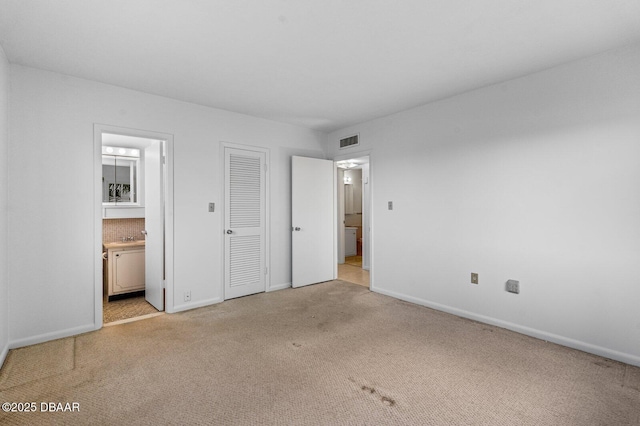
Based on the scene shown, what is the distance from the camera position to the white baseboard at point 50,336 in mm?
2727

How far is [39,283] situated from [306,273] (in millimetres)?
3149

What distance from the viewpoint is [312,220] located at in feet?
16.1

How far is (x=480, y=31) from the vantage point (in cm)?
227

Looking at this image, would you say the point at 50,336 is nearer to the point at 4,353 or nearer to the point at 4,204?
the point at 4,353

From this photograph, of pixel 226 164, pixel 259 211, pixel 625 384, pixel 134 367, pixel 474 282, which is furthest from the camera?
pixel 259 211

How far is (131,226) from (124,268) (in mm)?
870

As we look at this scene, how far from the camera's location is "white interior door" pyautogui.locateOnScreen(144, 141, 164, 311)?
12.1 ft

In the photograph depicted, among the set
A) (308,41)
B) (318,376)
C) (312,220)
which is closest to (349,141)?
(312,220)

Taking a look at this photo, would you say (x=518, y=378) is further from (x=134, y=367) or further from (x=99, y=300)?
(x=99, y=300)

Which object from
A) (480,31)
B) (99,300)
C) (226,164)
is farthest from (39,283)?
(480,31)

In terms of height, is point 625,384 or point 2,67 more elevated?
point 2,67

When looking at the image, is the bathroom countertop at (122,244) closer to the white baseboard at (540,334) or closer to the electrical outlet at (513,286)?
the white baseboard at (540,334)

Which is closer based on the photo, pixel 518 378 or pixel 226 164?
pixel 518 378

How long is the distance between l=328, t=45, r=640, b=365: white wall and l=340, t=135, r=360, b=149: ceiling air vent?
0.74 metres
